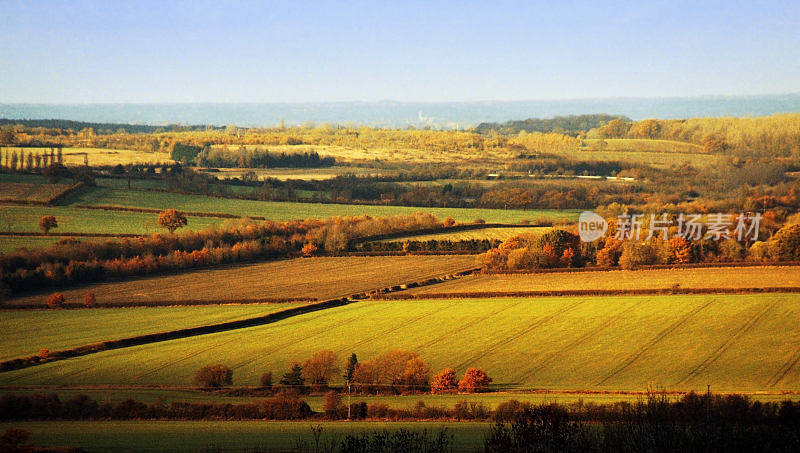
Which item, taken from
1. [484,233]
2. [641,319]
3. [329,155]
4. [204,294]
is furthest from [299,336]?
[329,155]

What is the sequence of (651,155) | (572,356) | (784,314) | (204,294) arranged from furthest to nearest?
(651,155) < (204,294) < (784,314) < (572,356)

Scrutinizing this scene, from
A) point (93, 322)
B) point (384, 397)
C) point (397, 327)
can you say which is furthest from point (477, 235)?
point (384, 397)

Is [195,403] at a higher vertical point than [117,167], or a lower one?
lower

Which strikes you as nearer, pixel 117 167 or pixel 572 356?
pixel 572 356

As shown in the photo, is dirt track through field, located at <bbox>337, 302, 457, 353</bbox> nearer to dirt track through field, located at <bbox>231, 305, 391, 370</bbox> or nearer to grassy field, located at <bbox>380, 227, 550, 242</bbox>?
dirt track through field, located at <bbox>231, 305, 391, 370</bbox>

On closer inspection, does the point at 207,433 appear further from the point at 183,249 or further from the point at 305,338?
the point at 183,249

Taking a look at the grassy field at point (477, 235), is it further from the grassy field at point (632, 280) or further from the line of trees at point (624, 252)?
the grassy field at point (632, 280)

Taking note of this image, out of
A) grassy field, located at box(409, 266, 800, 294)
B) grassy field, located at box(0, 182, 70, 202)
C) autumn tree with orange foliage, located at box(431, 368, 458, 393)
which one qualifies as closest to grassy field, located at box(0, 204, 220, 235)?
grassy field, located at box(0, 182, 70, 202)

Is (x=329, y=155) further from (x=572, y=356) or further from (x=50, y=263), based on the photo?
(x=572, y=356)
